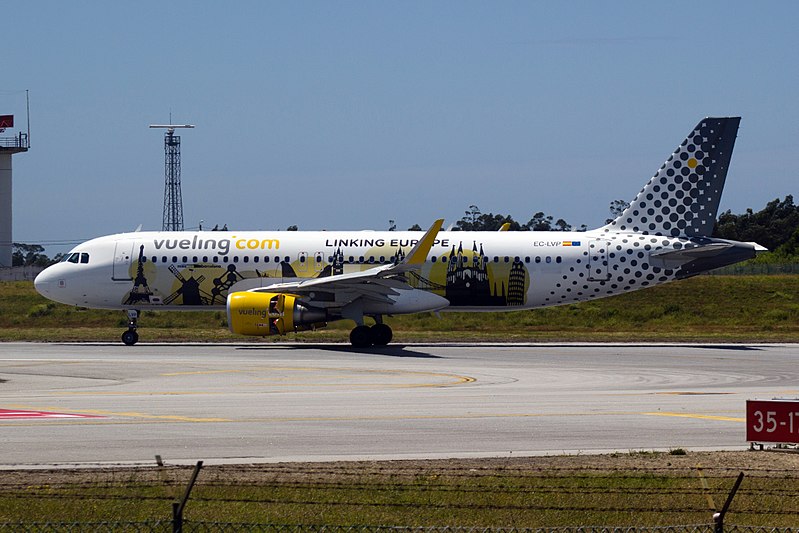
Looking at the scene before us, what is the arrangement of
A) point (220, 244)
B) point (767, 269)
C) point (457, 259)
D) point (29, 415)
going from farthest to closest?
1. point (767, 269)
2. point (220, 244)
3. point (457, 259)
4. point (29, 415)

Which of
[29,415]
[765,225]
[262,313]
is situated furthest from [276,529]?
[765,225]

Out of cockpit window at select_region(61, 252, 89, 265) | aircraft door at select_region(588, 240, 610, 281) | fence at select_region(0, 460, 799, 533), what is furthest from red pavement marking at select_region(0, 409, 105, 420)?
aircraft door at select_region(588, 240, 610, 281)

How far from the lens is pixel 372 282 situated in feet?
120

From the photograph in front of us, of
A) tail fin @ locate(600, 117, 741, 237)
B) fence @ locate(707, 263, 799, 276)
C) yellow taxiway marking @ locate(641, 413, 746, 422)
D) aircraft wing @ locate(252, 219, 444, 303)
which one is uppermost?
tail fin @ locate(600, 117, 741, 237)

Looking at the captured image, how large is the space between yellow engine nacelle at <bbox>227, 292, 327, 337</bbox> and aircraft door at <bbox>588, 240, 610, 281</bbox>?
10.4m

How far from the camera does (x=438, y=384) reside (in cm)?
2591

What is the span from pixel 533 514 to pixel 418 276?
27982mm

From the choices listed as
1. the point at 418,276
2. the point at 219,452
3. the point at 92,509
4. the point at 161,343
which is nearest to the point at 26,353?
the point at 161,343

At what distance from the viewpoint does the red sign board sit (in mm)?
15648

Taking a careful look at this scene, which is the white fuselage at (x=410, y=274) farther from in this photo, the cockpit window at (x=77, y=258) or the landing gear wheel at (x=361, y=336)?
the landing gear wheel at (x=361, y=336)

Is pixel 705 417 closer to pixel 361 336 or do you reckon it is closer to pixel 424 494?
pixel 424 494

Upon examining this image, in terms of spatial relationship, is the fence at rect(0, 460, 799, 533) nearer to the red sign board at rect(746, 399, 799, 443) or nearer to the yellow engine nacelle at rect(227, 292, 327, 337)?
Answer: the red sign board at rect(746, 399, 799, 443)

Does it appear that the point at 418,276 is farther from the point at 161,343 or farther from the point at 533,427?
the point at 533,427

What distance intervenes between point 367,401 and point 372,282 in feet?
47.6
